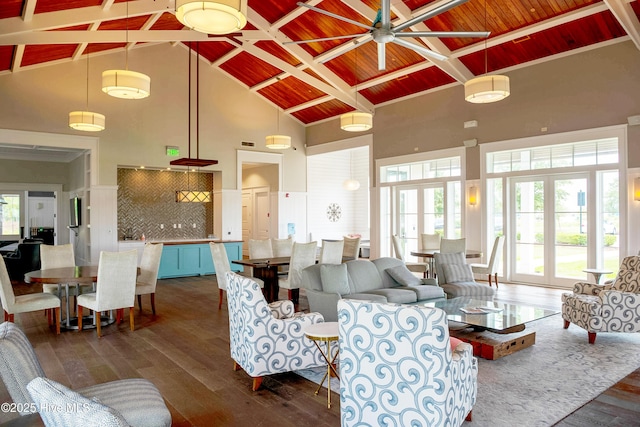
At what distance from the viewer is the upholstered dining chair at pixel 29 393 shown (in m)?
1.89

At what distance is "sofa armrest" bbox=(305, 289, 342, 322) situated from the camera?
5.02 metres

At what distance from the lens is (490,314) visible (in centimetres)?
477

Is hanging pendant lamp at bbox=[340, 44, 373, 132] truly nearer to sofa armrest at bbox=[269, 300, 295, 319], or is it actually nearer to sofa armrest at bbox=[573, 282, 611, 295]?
sofa armrest at bbox=[573, 282, 611, 295]

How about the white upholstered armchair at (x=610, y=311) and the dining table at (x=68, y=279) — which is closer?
the white upholstered armchair at (x=610, y=311)

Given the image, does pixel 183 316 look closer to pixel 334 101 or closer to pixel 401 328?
pixel 401 328

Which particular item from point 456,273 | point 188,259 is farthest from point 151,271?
point 456,273

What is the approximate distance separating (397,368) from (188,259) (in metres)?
8.59

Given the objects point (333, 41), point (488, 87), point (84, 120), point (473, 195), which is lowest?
point (473, 195)

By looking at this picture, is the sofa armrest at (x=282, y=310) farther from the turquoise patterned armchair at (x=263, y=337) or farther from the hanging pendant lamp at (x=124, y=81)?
the hanging pendant lamp at (x=124, y=81)

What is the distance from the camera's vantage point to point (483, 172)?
9.16 metres

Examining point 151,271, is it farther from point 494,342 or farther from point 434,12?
point 434,12

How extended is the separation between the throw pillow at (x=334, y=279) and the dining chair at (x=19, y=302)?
3.18 m

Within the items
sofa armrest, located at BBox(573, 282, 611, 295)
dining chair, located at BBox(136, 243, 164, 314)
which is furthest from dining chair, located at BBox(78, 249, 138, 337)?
sofa armrest, located at BBox(573, 282, 611, 295)

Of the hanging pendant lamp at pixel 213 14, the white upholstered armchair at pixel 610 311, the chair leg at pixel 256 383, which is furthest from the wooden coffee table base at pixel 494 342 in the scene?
the hanging pendant lamp at pixel 213 14
